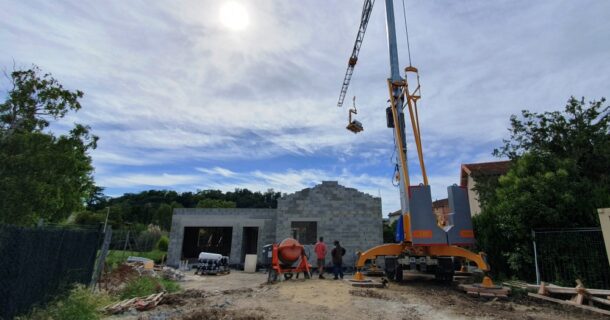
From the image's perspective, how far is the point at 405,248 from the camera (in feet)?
39.2

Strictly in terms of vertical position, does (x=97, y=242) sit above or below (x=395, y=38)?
below

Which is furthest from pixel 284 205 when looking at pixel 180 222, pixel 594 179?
pixel 594 179

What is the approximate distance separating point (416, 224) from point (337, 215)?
12313 mm

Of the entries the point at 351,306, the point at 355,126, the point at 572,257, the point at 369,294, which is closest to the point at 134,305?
the point at 351,306

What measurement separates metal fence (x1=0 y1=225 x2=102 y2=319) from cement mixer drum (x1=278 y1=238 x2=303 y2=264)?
7.37 m

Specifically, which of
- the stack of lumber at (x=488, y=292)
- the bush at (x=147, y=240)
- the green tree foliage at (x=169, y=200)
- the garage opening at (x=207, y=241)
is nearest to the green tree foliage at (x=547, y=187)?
the stack of lumber at (x=488, y=292)

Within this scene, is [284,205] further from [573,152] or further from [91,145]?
[573,152]

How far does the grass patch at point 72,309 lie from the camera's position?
20.0 ft

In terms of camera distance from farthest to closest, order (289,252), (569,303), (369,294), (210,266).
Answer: (210,266) < (289,252) < (369,294) < (569,303)

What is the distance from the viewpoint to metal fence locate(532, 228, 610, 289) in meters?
9.69

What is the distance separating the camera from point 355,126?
63.9ft

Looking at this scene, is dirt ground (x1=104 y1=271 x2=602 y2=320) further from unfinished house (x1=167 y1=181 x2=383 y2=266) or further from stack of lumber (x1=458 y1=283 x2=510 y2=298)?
unfinished house (x1=167 y1=181 x2=383 y2=266)

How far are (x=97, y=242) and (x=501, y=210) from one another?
13.2m

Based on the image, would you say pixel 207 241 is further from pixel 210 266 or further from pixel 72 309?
pixel 72 309
